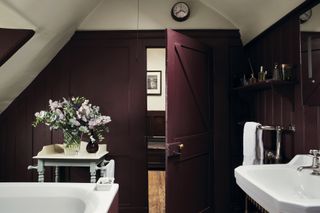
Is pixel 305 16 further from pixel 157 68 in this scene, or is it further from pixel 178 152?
pixel 157 68

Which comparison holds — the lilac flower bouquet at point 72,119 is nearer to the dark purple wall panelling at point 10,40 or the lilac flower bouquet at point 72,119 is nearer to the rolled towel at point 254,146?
the dark purple wall panelling at point 10,40

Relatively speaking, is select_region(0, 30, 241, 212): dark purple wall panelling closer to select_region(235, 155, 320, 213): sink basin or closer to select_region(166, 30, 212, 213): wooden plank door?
select_region(166, 30, 212, 213): wooden plank door

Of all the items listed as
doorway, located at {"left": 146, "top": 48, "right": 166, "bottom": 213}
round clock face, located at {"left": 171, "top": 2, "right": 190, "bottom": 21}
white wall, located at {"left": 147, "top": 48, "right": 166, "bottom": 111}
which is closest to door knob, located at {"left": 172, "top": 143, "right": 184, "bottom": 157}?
round clock face, located at {"left": 171, "top": 2, "right": 190, "bottom": 21}

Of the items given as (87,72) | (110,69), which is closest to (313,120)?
(110,69)

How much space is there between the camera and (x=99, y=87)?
3.03 m

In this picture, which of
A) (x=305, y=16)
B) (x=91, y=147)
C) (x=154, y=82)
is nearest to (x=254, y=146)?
(x=305, y=16)

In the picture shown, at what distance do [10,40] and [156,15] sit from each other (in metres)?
1.57

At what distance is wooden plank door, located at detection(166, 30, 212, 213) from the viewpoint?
2270mm

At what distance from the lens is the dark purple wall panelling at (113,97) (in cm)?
299

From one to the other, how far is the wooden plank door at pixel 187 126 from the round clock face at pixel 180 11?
1.61 feet

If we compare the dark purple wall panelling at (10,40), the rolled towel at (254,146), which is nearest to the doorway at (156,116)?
the rolled towel at (254,146)

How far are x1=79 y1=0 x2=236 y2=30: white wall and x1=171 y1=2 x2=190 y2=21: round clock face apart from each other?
0.06m

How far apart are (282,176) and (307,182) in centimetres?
16

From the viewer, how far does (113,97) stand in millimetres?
Answer: 3029
